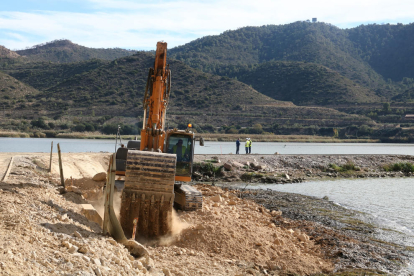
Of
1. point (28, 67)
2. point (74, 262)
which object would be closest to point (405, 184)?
point (74, 262)

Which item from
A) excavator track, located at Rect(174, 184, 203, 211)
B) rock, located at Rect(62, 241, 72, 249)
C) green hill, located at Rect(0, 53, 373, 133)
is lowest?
excavator track, located at Rect(174, 184, 203, 211)

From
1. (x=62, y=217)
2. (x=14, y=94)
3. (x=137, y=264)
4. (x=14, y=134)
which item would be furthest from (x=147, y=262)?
(x=14, y=94)

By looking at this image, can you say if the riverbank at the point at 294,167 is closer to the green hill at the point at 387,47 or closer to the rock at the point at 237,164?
the rock at the point at 237,164

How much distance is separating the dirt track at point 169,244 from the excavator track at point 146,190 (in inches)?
23.2

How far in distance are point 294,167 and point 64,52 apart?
377 ft

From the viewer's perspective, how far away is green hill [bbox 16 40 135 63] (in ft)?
417

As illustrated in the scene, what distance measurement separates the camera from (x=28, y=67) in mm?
96375

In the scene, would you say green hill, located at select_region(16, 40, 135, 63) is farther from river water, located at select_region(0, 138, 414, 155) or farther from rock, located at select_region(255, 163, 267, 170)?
rock, located at select_region(255, 163, 267, 170)

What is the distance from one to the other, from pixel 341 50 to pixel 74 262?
516ft

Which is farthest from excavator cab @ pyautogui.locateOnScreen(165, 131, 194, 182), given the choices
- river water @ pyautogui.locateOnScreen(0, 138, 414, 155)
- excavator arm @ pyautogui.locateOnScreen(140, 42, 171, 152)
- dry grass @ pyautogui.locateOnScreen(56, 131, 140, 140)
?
dry grass @ pyautogui.locateOnScreen(56, 131, 140, 140)

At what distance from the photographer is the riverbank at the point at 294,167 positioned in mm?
27047

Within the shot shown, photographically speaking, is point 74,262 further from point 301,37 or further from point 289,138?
point 301,37

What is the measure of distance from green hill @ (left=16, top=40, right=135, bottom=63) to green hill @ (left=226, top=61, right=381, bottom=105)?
159 feet

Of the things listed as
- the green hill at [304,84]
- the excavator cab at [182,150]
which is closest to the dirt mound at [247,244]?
the excavator cab at [182,150]
